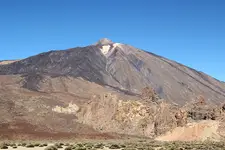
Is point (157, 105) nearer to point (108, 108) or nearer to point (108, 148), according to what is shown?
point (108, 108)

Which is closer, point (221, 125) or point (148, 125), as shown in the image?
point (221, 125)

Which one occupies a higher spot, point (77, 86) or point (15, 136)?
point (77, 86)

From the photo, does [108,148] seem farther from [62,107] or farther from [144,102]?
[62,107]

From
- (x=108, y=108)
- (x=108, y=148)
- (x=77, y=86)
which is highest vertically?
(x=77, y=86)

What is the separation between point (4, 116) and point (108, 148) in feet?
195

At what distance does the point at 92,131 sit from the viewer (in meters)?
92.0

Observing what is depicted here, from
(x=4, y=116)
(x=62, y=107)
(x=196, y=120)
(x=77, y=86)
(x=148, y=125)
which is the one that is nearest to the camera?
(x=196, y=120)

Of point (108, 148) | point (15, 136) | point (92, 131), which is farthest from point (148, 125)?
point (108, 148)

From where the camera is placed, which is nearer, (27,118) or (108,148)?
(108,148)

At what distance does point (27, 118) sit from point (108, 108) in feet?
62.9

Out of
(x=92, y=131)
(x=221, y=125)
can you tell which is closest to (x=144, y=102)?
(x=92, y=131)

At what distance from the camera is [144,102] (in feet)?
331

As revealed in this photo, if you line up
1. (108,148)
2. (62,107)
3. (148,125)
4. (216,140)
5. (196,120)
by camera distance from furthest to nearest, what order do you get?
(62,107) < (148,125) < (196,120) < (216,140) < (108,148)

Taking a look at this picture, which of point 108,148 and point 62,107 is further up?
point 62,107
